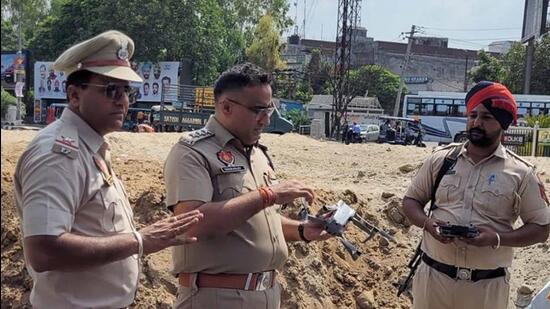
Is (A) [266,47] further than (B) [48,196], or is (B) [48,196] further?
(A) [266,47]

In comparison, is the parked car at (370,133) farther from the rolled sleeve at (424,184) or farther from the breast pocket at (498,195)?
the breast pocket at (498,195)

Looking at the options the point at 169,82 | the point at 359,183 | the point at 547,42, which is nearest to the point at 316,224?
the point at 359,183

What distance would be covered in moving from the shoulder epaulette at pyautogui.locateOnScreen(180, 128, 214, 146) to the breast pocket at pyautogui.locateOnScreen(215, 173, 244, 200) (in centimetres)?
20

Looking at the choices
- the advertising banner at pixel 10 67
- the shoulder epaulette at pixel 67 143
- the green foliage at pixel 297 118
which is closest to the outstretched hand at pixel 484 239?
the shoulder epaulette at pixel 67 143

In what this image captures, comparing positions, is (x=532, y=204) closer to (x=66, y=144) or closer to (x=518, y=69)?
(x=66, y=144)

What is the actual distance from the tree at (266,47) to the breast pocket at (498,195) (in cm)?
4243

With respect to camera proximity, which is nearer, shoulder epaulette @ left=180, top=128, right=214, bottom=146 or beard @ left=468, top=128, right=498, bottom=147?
shoulder epaulette @ left=180, top=128, right=214, bottom=146

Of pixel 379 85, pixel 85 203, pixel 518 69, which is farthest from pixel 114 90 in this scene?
pixel 379 85

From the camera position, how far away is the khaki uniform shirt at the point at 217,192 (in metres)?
2.82

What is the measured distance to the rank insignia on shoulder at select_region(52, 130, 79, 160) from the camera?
2.23 metres

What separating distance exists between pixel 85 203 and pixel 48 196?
19 centimetres

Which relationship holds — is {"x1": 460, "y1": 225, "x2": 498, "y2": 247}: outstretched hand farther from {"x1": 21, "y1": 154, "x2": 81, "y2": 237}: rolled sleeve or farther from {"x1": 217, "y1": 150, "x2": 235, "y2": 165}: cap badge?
{"x1": 21, "y1": 154, "x2": 81, "y2": 237}: rolled sleeve

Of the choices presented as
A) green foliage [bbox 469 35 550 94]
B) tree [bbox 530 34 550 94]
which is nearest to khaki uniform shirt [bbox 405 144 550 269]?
green foliage [bbox 469 35 550 94]

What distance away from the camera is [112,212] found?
2418 mm
